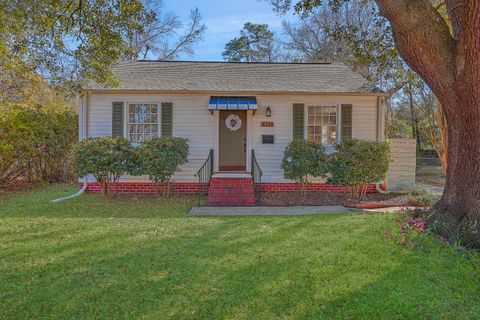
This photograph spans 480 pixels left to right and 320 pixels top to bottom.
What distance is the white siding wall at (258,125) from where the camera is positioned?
945 cm

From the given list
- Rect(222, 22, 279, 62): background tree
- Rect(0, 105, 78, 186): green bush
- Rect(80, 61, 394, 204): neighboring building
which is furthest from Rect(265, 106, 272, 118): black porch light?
Rect(222, 22, 279, 62): background tree

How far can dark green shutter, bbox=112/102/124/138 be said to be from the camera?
9.31 m

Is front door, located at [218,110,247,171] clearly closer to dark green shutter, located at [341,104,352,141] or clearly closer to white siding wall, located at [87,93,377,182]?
white siding wall, located at [87,93,377,182]

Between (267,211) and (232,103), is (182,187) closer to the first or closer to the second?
(232,103)

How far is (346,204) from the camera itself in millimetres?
8008

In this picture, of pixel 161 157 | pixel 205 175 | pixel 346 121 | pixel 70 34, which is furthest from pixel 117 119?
pixel 346 121

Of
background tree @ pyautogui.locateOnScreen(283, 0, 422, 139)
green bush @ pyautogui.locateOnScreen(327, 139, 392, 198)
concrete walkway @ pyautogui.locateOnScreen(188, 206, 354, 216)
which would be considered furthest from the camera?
background tree @ pyautogui.locateOnScreen(283, 0, 422, 139)

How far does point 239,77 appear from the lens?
10.3m

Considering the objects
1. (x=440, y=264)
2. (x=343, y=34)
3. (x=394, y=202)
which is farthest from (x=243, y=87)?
(x=440, y=264)

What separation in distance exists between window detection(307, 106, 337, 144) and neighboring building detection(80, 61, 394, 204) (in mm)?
29

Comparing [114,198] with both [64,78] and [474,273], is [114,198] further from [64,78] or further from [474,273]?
[474,273]

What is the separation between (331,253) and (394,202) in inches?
192

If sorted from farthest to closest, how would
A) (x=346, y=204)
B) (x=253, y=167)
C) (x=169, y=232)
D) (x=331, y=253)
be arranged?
(x=253, y=167) < (x=346, y=204) < (x=169, y=232) < (x=331, y=253)

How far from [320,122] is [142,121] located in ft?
17.6
